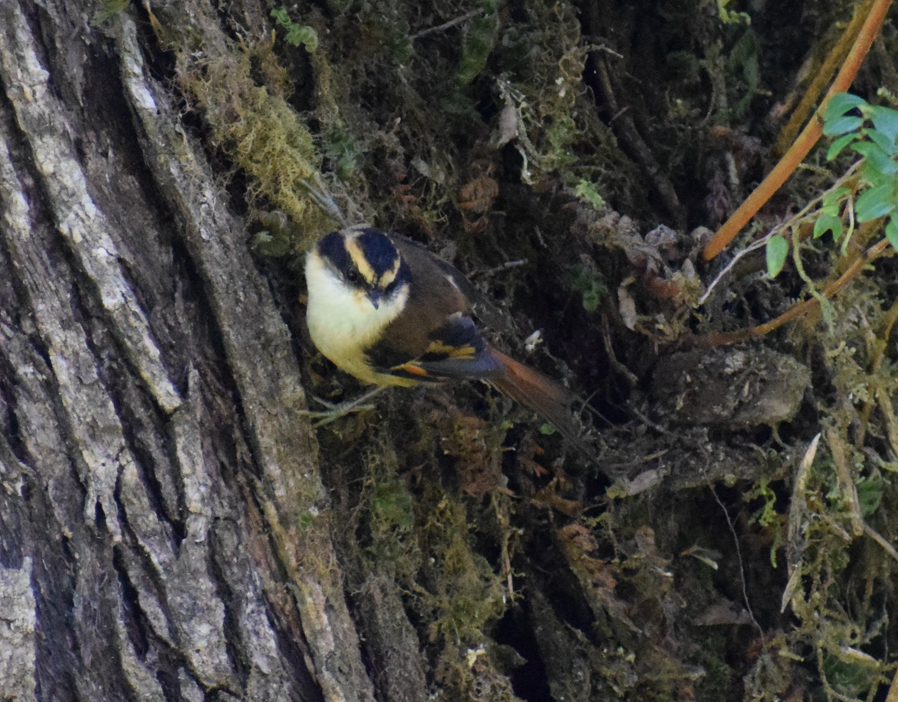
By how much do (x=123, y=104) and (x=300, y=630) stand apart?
1.59m

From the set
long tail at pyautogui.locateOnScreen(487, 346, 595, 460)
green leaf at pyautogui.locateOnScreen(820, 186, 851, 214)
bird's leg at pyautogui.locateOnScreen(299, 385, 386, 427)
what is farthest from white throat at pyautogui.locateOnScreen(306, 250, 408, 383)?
green leaf at pyautogui.locateOnScreen(820, 186, 851, 214)

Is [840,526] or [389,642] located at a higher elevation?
[389,642]

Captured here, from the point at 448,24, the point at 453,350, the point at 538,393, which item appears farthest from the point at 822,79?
the point at 453,350

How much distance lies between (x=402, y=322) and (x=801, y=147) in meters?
1.44

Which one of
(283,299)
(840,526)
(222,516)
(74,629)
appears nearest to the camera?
(74,629)

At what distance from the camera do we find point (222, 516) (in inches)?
97.9

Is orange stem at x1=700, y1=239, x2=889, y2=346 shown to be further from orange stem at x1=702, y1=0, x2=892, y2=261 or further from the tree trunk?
the tree trunk

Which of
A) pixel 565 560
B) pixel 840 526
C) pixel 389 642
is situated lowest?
pixel 840 526

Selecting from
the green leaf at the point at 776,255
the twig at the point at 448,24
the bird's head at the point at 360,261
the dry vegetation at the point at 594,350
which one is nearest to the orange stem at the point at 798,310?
the dry vegetation at the point at 594,350

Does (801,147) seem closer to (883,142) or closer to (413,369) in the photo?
(883,142)

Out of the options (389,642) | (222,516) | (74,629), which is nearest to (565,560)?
(389,642)

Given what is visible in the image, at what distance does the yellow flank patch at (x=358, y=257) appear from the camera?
2.95 metres

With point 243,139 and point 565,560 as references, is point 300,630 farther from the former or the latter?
point 243,139

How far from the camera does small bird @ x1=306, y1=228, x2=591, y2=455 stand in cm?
292
